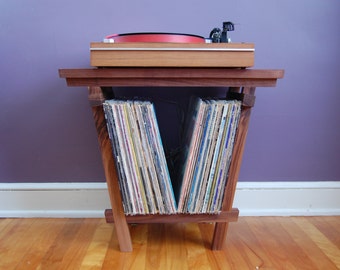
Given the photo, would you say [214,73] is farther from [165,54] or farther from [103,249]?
[103,249]

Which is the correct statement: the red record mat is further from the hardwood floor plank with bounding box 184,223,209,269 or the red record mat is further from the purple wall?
the hardwood floor plank with bounding box 184,223,209,269

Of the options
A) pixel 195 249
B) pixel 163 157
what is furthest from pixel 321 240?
pixel 163 157

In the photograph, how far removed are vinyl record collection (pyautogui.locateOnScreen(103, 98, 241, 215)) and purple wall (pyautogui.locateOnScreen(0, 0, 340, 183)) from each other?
12.5 inches

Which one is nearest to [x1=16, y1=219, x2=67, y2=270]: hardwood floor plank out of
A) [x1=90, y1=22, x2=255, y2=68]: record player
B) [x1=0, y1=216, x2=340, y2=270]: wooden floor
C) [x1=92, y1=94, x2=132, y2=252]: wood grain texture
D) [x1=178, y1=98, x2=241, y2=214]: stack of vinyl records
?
[x1=0, y1=216, x2=340, y2=270]: wooden floor

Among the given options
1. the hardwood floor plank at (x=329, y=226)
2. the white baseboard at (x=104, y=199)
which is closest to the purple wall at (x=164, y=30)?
the white baseboard at (x=104, y=199)

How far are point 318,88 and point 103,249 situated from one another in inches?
37.6

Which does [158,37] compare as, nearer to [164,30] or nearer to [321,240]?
[164,30]

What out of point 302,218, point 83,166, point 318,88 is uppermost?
point 318,88

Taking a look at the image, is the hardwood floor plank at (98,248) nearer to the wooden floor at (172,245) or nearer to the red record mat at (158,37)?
the wooden floor at (172,245)

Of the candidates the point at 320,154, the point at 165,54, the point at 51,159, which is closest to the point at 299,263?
the point at 320,154

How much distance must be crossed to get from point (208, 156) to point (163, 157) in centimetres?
12

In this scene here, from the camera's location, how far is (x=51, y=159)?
0.94 meters

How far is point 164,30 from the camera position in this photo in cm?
85

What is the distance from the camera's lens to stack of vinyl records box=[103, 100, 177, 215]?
24.0 inches
